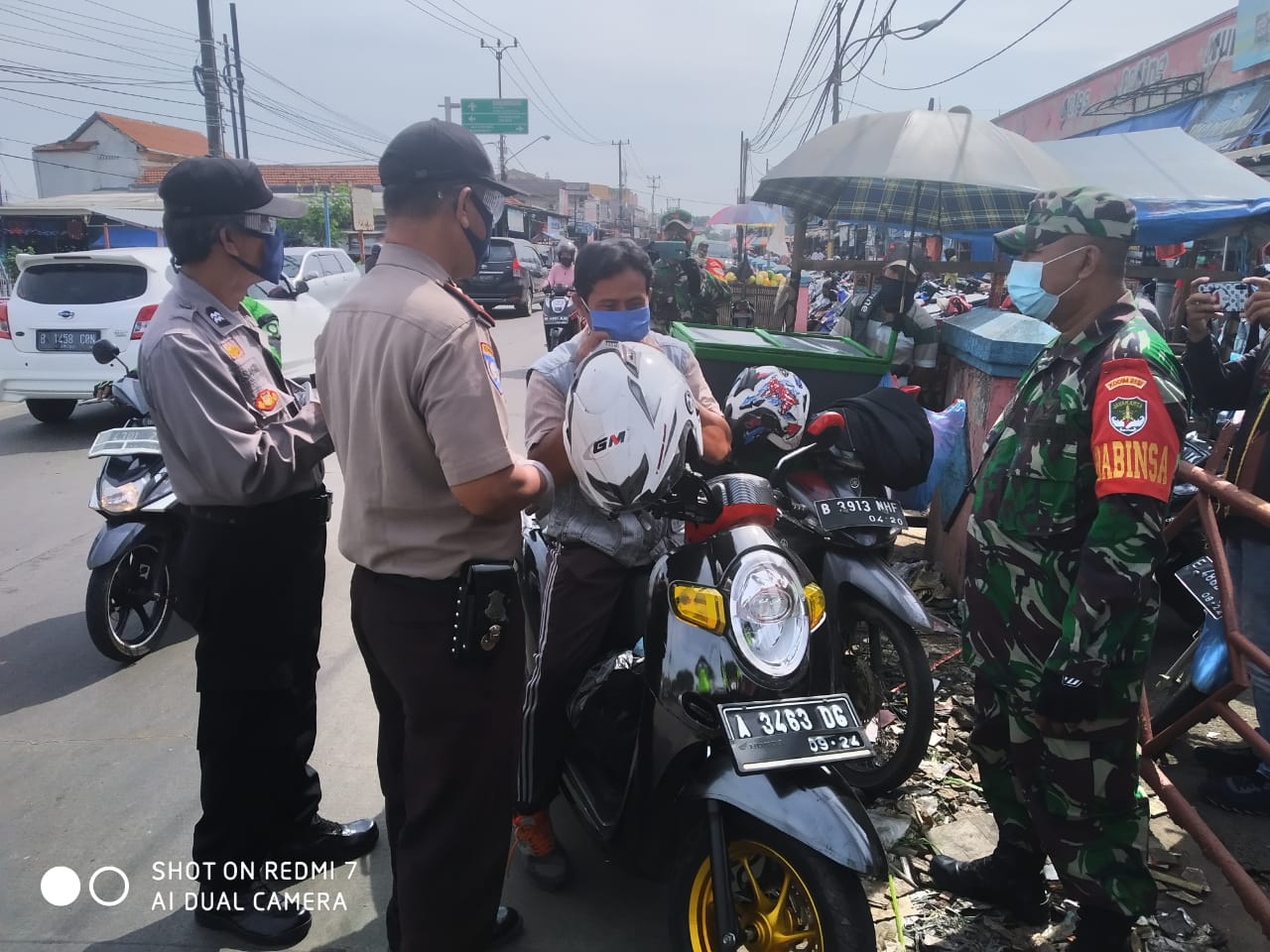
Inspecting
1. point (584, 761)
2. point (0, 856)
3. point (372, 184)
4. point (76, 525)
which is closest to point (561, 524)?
point (584, 761)

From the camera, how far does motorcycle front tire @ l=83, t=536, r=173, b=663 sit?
146 inches

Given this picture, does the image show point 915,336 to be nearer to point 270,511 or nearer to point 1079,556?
point 1079,556

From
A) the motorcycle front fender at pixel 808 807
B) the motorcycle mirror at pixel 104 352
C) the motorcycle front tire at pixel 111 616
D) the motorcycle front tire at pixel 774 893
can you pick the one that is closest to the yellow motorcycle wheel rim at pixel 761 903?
the motorcycle front tire at pixel 774 893

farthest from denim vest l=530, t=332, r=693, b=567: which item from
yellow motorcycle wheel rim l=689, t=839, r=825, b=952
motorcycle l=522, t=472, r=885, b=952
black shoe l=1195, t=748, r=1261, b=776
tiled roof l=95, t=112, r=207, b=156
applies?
tiled roof l=95, t=112, r=207, b=156

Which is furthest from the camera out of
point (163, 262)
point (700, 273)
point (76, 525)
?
point (700, 273)

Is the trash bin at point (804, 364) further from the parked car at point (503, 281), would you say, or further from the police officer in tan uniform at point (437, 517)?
the parked car at point (503, 281)

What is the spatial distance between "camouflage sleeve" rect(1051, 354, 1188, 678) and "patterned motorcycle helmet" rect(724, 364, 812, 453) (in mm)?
1248

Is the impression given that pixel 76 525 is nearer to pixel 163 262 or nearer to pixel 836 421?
pixel 163 262

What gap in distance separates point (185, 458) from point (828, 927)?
189 centimetres

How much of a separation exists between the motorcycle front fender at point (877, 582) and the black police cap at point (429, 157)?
183 cm

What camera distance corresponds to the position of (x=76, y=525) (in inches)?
224

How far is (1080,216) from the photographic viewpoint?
2.12 metres

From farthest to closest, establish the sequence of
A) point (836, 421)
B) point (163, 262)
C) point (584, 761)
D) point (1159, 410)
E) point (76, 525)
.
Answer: point (163, 262)
point (76, 525)
point (836, 421)
point (584, 761)
point (1159, 410)

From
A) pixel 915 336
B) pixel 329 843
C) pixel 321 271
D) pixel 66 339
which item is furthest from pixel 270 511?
pixel 321 271
